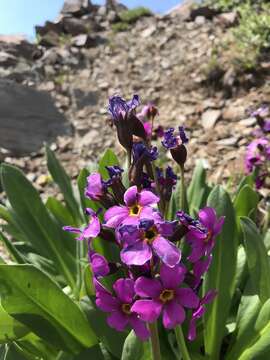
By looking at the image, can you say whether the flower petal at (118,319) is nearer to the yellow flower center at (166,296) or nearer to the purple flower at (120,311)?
the purple flower at (120,311)

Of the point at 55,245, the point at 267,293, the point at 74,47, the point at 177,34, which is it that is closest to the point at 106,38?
the point at 74,47

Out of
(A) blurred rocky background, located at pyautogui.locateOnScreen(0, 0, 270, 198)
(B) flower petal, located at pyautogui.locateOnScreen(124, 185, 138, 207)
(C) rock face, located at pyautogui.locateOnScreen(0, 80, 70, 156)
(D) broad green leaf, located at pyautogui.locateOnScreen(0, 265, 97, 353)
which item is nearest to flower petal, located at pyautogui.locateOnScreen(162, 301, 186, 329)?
(B) flower petal, located at pyautogui.locateOnScreen(124, 185, 138, 207)

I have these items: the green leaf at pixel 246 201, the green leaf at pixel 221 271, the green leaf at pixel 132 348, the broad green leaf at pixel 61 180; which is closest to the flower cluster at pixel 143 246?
the green leaf at pixel 132 348

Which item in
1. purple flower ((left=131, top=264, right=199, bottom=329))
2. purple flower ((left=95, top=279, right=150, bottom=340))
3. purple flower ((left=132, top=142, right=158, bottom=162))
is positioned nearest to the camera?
purple flower ((left=131, top=264, right=199, bottom=329))

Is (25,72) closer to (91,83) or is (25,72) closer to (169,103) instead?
(91,83)

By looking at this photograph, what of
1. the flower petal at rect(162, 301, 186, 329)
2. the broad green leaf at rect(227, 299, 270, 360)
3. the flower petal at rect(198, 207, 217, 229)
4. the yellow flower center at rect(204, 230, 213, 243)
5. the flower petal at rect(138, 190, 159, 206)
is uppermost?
the flower petal at rect(138, 190, 159, 206)

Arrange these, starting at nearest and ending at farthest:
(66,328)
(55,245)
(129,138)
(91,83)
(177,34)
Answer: (129,138) < (66,328) < (55,245) < (91,83) < (177,34)

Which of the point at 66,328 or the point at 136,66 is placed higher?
the point at 136,66

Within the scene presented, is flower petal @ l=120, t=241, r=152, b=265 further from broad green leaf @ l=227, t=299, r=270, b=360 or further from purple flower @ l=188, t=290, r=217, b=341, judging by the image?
broad green leaf @ l=227, t=299, r=270, b=360
